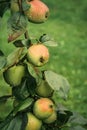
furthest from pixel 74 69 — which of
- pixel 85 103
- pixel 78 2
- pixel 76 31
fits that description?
pixel 78 2

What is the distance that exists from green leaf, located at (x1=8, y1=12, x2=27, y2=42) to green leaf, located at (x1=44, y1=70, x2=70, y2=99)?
188 mm

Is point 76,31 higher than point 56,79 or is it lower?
lower

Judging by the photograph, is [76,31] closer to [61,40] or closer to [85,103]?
[61,40]

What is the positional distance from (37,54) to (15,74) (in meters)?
0.12

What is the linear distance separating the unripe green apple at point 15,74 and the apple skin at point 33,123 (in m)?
0.14

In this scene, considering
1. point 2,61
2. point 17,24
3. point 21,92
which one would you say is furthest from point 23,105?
point 17,24

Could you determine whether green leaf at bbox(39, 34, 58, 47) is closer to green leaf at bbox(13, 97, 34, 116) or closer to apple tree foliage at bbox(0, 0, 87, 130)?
apple tree foliage at bbox(0, 0, 87, 130)

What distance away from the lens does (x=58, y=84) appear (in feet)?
5.65

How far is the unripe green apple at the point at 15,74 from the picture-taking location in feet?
5.67

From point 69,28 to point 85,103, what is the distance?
3517 millimetres

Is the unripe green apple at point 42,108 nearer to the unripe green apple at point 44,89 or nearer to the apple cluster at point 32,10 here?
the unripe green apple at point 44,89

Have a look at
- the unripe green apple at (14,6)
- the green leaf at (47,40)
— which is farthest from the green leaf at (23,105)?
the unripe green apple at (14,6)

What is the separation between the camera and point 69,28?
9.02m

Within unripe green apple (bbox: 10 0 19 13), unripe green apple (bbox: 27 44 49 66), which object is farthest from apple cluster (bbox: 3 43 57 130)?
unripe green apple (bbox: 10 0 19 13)
